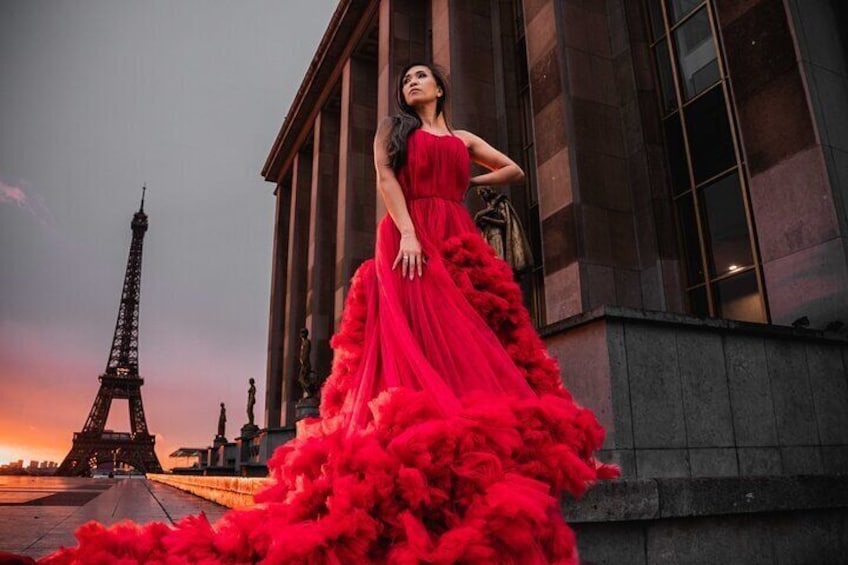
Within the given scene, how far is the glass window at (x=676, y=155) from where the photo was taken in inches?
431

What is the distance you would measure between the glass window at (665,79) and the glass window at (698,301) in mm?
3666

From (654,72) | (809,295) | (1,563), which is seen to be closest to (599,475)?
(1,563)

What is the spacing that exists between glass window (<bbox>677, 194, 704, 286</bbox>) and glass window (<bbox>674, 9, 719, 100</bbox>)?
2.13 meters

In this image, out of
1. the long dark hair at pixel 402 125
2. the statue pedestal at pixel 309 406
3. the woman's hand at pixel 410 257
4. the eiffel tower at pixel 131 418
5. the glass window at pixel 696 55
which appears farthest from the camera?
the eiffel tower at pixel 131 418

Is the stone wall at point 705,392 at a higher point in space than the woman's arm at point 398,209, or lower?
lower

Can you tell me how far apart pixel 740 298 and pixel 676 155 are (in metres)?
3.17

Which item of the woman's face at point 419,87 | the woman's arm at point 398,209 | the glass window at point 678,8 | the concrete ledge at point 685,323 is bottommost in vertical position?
the concrete ledge at point 685,323

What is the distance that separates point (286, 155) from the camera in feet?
115

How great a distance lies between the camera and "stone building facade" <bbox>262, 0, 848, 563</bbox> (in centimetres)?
480

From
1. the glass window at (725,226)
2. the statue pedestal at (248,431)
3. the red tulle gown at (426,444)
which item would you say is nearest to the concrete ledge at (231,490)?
the red tulle gown at (426,444)

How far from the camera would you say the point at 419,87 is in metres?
3.84

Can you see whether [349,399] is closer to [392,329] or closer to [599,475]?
[392,329]

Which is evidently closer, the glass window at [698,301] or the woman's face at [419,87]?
the woman's face at [419,87]

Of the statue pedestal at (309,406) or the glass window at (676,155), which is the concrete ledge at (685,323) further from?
the statue pedestal at (309,406)
